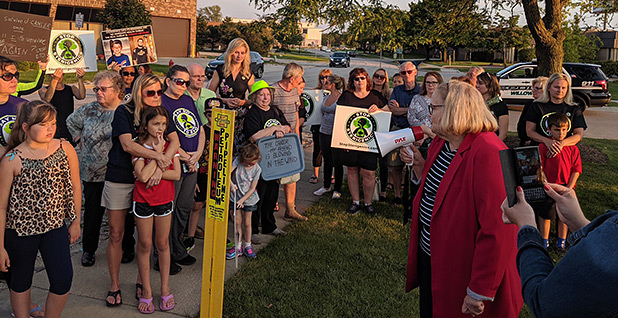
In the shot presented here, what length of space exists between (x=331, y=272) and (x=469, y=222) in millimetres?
2563

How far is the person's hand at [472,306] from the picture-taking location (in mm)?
2662

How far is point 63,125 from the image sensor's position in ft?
20.0

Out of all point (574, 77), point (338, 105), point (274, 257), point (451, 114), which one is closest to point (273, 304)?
point (274, 257)

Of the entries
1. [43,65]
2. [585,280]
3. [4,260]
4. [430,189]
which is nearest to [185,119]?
[4,260]

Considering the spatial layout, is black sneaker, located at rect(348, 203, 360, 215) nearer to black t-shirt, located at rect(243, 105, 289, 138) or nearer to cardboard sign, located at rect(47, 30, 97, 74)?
black t-shirt, located at rect(243, 105, 289, 138)

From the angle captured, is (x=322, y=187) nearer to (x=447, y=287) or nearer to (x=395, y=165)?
(x=395, y=165)

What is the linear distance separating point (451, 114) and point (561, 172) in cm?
363

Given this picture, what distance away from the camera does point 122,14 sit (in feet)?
122

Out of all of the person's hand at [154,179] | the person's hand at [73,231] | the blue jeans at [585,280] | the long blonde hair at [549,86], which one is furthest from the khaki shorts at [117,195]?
the long blonde hair at [549,86]

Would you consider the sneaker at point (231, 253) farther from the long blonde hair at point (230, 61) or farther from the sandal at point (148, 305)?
the long blonde hair at point (230, 61)

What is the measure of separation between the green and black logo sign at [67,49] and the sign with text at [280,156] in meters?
2.83

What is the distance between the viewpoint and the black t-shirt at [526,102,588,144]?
5879 mm

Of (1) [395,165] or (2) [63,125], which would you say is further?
(1) [395,165]

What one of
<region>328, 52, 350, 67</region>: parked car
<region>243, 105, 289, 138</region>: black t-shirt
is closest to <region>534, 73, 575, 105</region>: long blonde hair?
<region>243, 105, 289, 138</region>: black t-shirt
